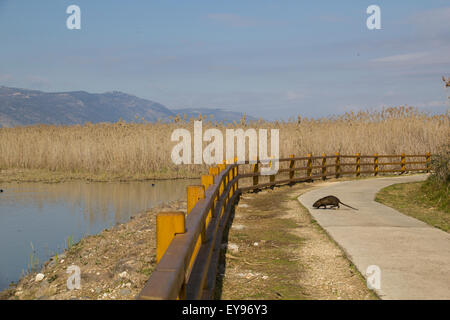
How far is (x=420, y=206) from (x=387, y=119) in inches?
630

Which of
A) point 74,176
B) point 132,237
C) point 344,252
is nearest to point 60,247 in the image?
point 132,237

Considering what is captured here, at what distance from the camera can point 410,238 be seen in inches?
338

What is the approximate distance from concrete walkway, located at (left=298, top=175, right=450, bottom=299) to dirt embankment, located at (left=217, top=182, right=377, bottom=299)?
0.78 ft

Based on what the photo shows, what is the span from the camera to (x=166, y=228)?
12.2 feet

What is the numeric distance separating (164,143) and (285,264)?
20547 millimetres

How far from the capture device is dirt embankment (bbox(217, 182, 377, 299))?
594 cm

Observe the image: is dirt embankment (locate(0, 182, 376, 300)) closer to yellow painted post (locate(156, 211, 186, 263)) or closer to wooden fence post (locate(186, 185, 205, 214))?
wooden fence post (locate(186, 185, 205, 214))

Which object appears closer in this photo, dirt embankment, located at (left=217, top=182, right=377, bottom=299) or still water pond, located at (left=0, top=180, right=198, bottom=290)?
dirt embankment, located at (left=217, top=182, right=377, bottom=299)

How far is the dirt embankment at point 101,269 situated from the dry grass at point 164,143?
14688 millimetres

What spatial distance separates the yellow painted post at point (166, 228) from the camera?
3697 mm

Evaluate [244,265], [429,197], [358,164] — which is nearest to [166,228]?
[244,265]

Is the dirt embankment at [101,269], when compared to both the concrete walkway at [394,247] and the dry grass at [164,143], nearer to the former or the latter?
the concrete walkway at [394,247]

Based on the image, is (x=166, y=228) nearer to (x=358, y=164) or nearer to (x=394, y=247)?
(x=394, y=247)

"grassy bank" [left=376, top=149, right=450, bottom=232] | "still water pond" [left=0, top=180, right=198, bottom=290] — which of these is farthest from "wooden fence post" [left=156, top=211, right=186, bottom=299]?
"grassy bank" [left=376, top=149, right=450, bottom=232]
